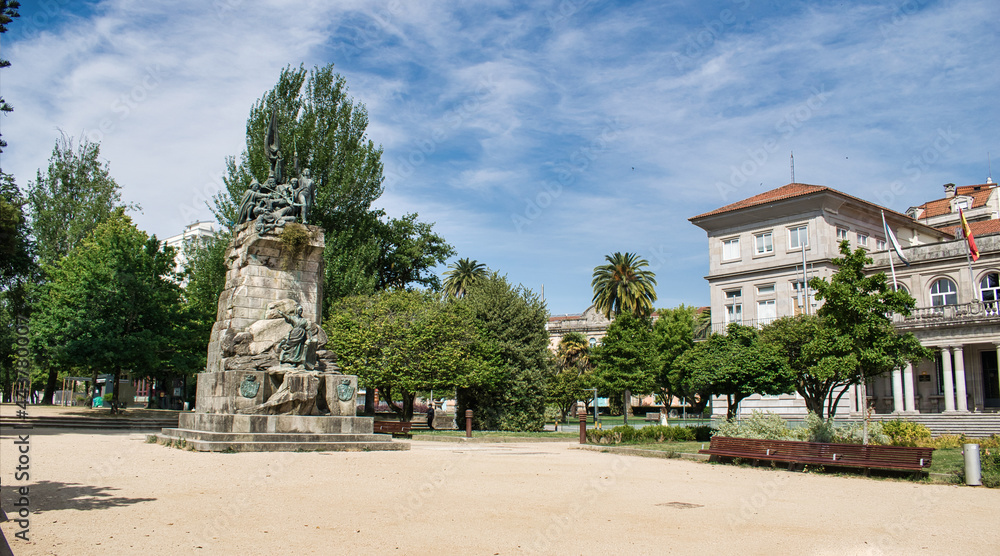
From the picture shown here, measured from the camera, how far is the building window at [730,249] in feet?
153

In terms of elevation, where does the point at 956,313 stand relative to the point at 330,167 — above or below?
below

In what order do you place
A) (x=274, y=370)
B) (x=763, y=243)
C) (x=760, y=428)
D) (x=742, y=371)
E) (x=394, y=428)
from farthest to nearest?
(x=763, y=243)
(x=394, y=428)
(x=742, y=371)
(x=760, y=428)
(x=274, y=370)

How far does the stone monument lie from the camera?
623 inches

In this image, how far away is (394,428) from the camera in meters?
23.0

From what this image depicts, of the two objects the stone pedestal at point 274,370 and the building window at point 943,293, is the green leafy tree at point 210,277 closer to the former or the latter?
the stone pedestal at point 274,370

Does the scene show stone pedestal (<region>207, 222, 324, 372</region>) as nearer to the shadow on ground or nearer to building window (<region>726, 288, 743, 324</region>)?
the shadow on ground

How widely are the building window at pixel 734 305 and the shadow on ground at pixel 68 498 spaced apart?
4153 cm

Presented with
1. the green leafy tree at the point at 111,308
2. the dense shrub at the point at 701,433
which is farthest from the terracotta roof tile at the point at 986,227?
the green leafy tree at the point at 111,308

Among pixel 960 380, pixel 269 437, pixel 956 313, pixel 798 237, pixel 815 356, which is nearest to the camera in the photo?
pixel 269 437

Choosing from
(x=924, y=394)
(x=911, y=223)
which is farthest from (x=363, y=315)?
(x=911, y=223)

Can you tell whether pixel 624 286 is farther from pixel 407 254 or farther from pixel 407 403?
pixel 407 403

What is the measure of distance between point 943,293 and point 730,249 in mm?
12365

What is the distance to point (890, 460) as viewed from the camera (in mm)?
13047

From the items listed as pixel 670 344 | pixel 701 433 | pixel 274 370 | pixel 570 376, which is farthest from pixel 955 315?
pixel 274 370
